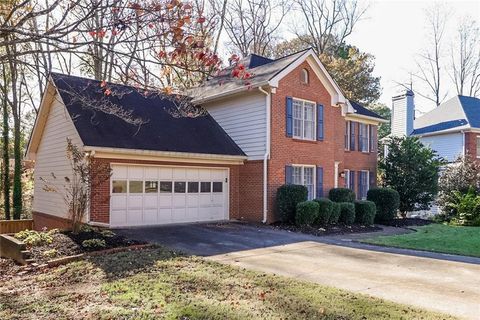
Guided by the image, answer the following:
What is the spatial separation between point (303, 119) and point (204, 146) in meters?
4.51

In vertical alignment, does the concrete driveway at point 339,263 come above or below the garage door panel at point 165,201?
below

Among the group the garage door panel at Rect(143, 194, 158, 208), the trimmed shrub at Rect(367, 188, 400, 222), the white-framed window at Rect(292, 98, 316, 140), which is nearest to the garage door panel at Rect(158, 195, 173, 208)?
the garage door panel at Rect(143, 194, 158, 208)

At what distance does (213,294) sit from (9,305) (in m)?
3.23

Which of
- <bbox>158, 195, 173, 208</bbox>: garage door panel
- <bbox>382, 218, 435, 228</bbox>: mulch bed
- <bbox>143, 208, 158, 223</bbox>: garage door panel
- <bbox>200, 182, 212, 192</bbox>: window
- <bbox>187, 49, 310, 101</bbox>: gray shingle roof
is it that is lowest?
<bbox>382, 218, 435, 228</bbox>: mulch bed

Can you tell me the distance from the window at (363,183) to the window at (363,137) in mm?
1306

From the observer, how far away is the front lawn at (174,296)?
5.85m

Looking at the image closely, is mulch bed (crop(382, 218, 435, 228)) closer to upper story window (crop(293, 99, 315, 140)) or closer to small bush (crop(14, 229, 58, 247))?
upper story window (crop(293, 99, 315, 140))

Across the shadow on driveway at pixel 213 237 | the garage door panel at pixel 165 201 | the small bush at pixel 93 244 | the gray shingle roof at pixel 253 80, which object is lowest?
the shadow on driveway at pixel 213 237

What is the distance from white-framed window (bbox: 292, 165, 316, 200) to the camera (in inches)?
693

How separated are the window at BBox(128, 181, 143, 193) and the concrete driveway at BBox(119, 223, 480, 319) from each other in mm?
1532

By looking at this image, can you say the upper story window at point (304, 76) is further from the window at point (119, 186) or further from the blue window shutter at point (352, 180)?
the window at point (119, 186)

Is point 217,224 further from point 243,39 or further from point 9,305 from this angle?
point 243,39

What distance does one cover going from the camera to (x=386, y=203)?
1947 cm

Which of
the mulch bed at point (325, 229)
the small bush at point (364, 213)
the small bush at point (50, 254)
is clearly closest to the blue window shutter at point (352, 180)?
the small bush at point (364, 213)
